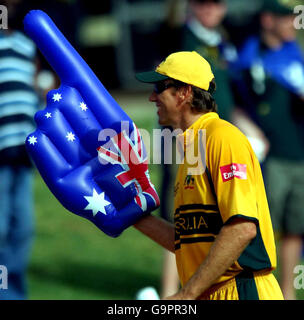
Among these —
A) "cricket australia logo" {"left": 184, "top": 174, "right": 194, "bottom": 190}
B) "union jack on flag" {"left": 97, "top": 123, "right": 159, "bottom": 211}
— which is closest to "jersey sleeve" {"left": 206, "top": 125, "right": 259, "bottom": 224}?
"cricket australia logo" {"left": 184, "top": 174, "right": 194, "bottom": 190}

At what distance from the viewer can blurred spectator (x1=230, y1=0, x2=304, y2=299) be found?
21.2 feet

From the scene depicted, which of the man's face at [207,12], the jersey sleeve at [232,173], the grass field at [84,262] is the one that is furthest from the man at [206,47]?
the jersey sleeve at [232,173]

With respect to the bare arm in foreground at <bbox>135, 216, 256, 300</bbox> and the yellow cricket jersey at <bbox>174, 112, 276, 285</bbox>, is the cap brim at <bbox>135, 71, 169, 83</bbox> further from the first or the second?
the bare arm in foreground at <bbox>135, 216, 256, 300</bbox>

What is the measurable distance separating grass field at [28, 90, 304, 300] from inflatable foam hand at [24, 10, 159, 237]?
2.67 meters

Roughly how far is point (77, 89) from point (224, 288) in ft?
3.97

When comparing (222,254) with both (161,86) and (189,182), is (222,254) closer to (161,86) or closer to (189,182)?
(189,182)

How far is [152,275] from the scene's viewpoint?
705 centimetres

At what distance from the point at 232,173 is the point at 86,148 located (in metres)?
0.85

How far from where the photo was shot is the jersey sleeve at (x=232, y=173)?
3207 millimetres

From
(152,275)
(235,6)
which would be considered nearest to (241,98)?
(152,275)

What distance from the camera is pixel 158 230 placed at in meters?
3.84

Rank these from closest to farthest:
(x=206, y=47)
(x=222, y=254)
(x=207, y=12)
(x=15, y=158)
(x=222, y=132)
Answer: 1. (x=222, y=254)
2. (x=222, y=132)
3. (x=15, y=158)
4. (x=206, y=47)
5. (x=207, y=12)

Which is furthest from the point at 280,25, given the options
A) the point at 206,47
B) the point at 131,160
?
the point at 131,160
